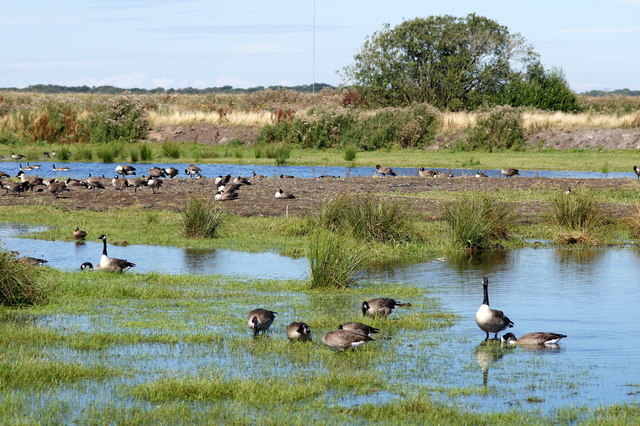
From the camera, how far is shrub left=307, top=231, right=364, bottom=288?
58.2ft

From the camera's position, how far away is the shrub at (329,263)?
17.8 meters

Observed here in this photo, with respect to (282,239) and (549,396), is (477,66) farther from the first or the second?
(549,396)

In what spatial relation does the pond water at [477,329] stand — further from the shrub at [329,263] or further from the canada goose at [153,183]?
the canada goose at [153,183]

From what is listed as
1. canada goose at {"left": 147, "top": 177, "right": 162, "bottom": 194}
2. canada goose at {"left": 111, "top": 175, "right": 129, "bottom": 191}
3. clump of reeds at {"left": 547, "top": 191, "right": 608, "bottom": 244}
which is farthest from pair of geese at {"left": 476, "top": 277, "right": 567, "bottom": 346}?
canada goose at {"left": 111, "top": 175, "right": 129, "bottom": 191}

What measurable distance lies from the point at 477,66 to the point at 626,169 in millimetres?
31286

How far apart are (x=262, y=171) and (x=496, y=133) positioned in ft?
61.7

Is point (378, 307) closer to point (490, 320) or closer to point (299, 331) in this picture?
point (490, 320)

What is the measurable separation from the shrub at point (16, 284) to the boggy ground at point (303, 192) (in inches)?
522

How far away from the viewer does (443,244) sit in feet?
79.3

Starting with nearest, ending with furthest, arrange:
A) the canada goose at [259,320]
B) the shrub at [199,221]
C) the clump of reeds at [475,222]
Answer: the canada goose at [259,320], the clump of reeds at [475,222], the shrub at [199,221]

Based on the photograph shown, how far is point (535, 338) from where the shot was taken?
527 inches

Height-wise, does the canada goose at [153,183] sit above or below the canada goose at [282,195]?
above

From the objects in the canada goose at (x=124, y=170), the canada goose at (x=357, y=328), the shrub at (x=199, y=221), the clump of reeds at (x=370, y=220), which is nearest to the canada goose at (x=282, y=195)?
the shrub at (x=199, y=221)

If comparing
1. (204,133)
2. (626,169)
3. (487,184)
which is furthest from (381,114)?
(487,184)
